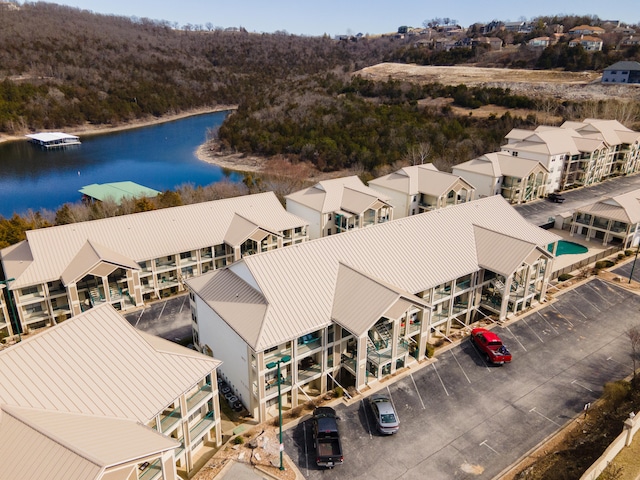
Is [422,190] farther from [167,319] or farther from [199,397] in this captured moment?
[199,397]

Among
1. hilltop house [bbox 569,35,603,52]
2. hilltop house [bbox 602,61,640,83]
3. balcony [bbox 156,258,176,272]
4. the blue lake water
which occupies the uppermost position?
hilltop house [bbox 569,35,603,52]

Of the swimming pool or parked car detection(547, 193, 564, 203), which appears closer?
the swimming pool

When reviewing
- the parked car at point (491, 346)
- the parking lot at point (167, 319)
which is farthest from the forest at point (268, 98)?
the parked car at point (491, 346)

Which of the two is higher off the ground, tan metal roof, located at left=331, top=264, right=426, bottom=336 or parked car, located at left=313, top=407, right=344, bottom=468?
tan metal roof, located at left=331, top=264, right=426, bottom=336

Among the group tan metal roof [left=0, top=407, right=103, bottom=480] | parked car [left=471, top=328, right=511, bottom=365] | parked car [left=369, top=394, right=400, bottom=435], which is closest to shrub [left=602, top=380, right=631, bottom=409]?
parked car [left=471, top=328, right=511, bottom=365]

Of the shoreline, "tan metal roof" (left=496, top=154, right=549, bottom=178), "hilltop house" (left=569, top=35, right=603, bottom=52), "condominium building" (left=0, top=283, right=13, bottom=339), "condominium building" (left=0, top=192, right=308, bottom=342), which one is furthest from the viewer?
"hilltop house" (left=569, top=35, right=603, bottom=52)

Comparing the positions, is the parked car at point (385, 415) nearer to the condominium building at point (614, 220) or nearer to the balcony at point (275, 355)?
the balcony at point (275, 355)

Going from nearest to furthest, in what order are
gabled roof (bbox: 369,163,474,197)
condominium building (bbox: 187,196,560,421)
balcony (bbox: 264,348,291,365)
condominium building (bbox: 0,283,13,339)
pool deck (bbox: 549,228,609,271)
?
balcony (bbox: 264,348,291,365) < condominium building (bbox: 187,196,560,421) < condominium building (bbox: 0,283,13,339) < pool deck (bbox: 549,228,609,271) < gabled roof (bbox: 369,163,474,197)

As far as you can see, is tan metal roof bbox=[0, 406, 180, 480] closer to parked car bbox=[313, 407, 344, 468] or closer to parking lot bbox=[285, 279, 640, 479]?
parked car bbox=[313, 407, 344, 468]
